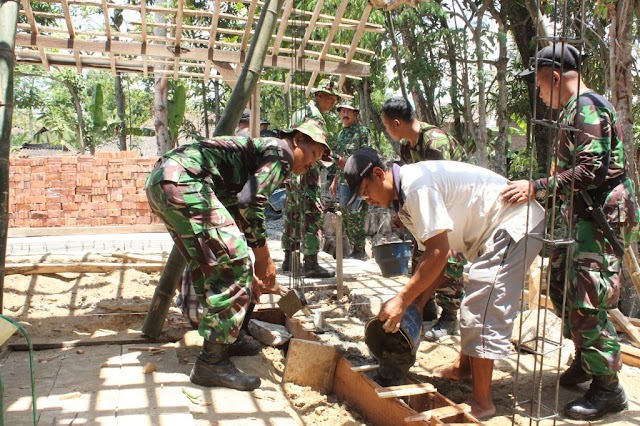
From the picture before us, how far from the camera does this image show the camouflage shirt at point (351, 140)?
8.15 meters

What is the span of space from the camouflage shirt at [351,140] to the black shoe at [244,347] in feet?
12.8

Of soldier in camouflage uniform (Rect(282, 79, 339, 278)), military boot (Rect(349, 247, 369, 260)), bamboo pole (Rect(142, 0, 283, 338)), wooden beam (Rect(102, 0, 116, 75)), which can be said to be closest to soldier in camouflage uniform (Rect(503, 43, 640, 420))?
bamboo pole (Rect(142, 0, 283, 338))

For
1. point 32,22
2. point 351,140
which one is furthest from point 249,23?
point 32,22

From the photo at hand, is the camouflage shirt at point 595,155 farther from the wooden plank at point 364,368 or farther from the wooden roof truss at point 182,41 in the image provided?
the wooden roof truss at point 182,41

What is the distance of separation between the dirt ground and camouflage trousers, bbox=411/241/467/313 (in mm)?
273

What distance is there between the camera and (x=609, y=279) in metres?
3.57

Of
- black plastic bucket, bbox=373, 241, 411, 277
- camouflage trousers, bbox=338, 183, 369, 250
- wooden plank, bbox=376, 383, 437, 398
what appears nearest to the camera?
wooden plank, bbox=376, 383, 437, 398

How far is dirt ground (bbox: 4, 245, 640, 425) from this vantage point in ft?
12.8

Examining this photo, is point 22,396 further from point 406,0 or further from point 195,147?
point 406,0

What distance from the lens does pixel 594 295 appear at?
3.53m

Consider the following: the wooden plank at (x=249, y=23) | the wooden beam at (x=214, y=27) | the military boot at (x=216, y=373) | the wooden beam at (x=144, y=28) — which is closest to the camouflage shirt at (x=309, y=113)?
the wooden plank at (x=249, y=23)

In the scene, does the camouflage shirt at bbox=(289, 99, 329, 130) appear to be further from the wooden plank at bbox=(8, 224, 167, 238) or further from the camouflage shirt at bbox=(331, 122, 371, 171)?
the wooden plank at bbox=(8, 224, 167, 238)

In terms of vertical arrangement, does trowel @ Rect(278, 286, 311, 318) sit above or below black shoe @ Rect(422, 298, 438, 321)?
above

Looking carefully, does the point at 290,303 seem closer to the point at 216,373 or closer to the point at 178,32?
the point at 216,373
